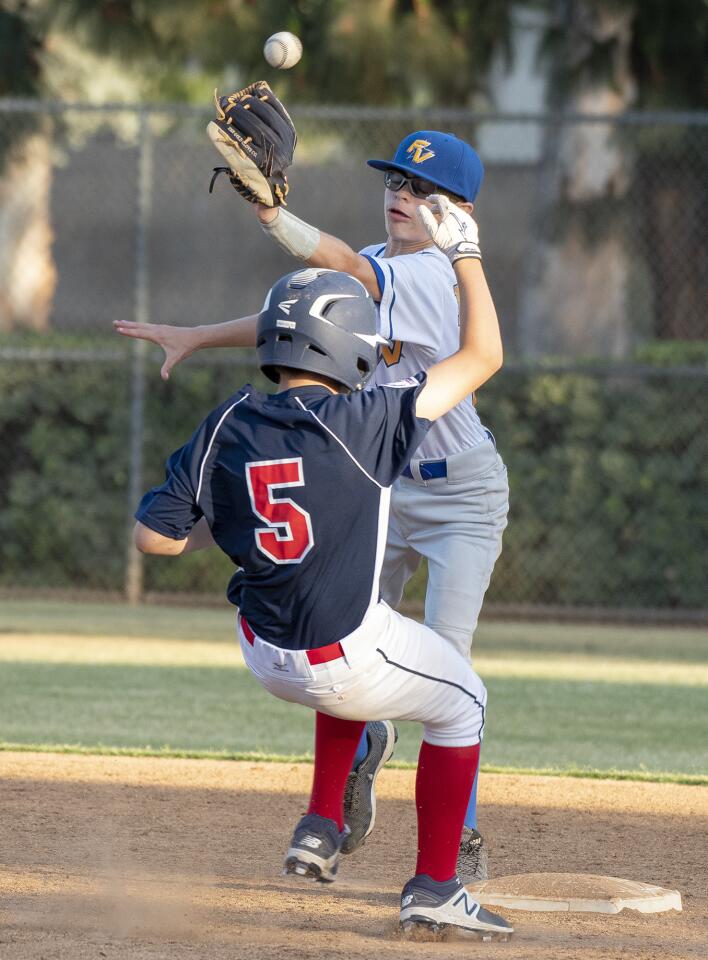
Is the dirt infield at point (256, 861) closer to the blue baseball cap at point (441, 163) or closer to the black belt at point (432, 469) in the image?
the black belt at point (432, 469)

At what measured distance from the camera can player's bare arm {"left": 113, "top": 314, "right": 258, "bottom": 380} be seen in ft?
15.1

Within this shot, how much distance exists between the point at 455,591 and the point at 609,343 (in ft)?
32.8

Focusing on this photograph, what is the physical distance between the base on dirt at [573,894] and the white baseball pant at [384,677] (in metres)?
0.65

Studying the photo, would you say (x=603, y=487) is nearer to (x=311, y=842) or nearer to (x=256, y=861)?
(x=256, y=861)

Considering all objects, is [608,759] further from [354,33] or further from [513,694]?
[354,33]

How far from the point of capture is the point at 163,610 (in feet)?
39.5

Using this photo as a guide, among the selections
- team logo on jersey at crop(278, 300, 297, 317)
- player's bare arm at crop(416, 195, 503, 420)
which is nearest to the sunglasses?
player's bare arm at crop(416, 195, 503, 420)

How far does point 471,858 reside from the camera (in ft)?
15.4

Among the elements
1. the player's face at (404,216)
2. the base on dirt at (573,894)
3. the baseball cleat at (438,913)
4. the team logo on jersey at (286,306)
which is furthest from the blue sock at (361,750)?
the player's face at (404,216)

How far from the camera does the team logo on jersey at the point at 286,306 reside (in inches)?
153

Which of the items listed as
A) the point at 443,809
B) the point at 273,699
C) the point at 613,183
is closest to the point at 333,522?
the point at 443,809

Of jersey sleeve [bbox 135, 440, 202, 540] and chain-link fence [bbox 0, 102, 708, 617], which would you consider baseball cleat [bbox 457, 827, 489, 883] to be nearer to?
jersey sleeve [bbox 135, 440, 202, 540]

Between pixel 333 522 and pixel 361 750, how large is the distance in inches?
43.3

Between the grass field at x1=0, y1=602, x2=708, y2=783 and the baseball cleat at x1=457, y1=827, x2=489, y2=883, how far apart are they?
6.59 ft
